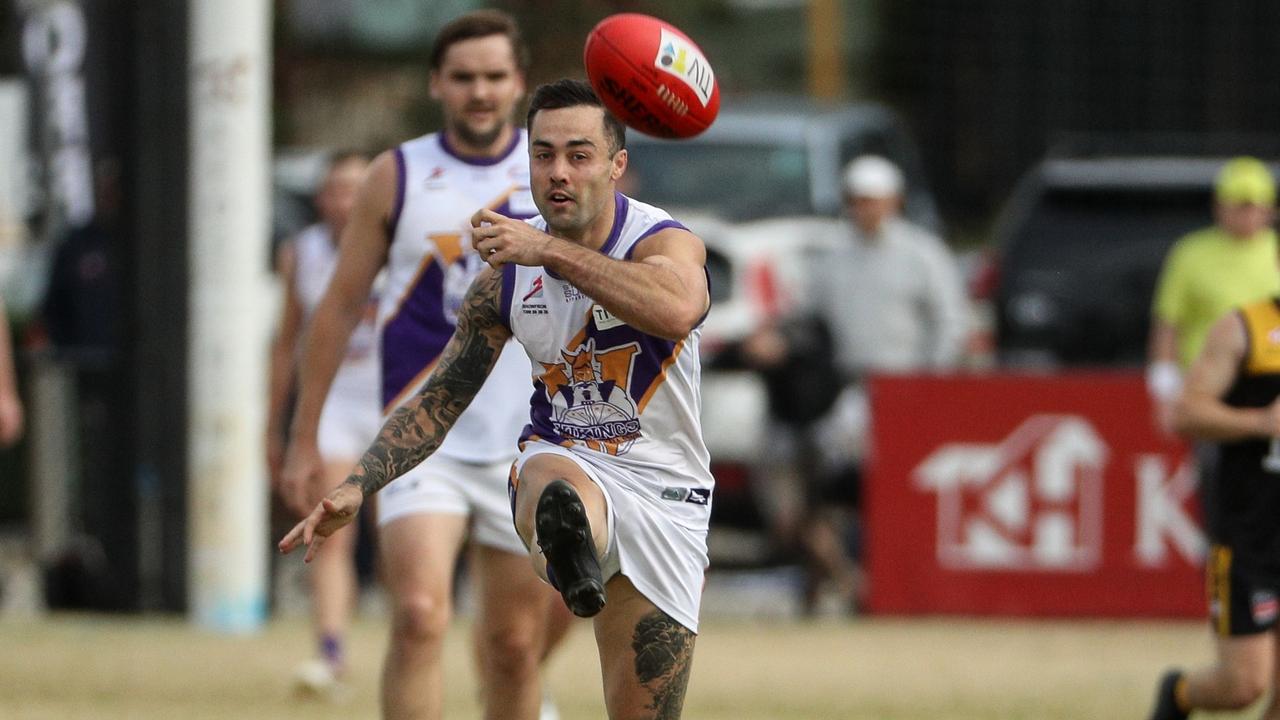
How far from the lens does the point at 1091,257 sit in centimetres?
1511

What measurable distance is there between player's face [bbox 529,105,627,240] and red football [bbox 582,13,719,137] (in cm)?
8

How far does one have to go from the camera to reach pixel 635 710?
5.79 meters

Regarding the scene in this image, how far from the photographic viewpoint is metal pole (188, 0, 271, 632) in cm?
1249

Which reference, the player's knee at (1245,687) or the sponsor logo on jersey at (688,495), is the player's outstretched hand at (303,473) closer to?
the sponsor logo on jersey at (688,495)

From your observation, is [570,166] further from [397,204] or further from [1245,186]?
[1245,186]

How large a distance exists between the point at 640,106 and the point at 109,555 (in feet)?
27.3

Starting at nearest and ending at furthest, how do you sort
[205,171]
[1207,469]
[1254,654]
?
[1254,654]
[1207,469]
[205,171]

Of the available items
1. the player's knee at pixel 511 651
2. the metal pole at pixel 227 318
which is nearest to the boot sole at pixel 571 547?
the player's knee at pixel 511 651

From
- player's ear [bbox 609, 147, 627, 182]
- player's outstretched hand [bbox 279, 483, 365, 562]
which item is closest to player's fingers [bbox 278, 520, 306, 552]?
player's outstretched hand [bbox 279, 483, 365, 562]

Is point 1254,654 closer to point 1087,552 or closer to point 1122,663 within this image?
point 1122,663

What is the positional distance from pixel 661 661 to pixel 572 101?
4.77 ft

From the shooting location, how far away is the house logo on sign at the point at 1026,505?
13.0 m

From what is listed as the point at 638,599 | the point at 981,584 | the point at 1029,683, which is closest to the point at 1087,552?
the point at 981,584

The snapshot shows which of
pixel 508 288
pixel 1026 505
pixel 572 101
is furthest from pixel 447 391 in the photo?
pixel 1026 505
